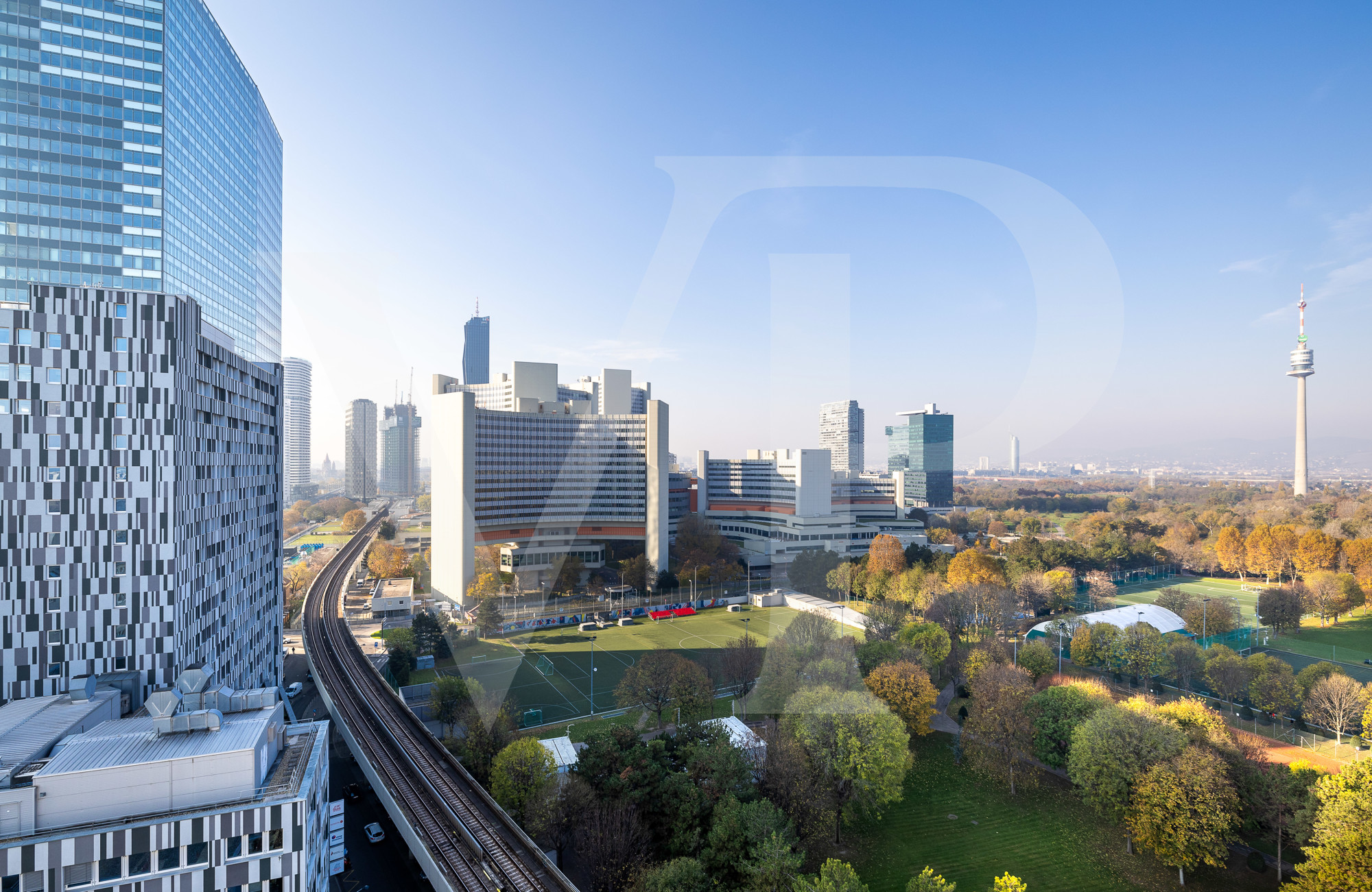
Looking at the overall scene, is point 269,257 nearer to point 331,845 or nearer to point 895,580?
point 331,845

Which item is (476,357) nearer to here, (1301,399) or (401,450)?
(401,450)

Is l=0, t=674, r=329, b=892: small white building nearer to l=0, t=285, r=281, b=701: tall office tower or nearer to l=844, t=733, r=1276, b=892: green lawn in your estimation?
l=0, t=285, r=281, b=701: tall office tower

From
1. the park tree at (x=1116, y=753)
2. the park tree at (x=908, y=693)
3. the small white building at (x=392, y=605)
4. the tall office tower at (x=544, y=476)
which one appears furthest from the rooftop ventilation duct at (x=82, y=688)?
the park tree at (x=1116, y=753)

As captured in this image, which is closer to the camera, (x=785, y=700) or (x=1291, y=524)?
(x=785, y=700)

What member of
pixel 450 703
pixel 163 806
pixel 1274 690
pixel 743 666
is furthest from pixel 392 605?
pixel 1274 690

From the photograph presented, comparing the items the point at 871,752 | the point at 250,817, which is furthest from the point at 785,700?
the point at 250,817
